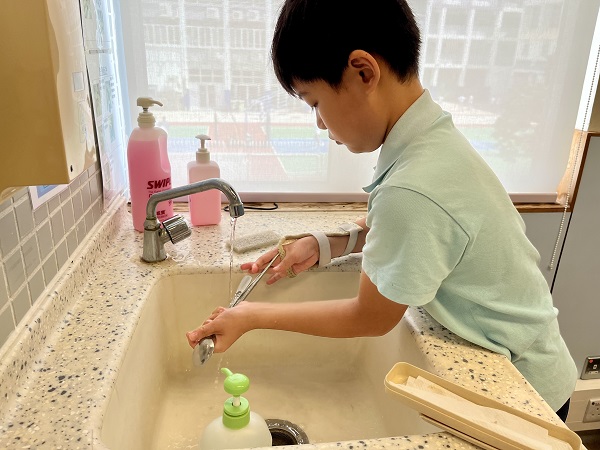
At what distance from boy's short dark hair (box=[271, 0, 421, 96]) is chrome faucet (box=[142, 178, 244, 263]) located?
260 millimetres

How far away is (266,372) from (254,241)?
10.0 inches

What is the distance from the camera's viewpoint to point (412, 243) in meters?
0.58

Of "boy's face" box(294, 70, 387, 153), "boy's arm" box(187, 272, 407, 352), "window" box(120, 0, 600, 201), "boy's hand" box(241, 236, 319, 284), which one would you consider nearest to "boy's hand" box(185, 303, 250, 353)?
"boy's arm" box(187, 272, 407, 352)

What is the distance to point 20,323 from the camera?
1.94ft

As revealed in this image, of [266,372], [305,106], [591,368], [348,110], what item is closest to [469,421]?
[348,110]

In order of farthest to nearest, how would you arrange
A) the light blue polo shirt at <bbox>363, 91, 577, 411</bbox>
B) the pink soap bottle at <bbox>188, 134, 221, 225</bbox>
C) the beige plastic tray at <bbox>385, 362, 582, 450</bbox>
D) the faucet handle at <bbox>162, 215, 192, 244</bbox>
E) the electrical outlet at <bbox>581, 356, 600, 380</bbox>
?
1. the electrical outlet at <bbox>581, 356, 600, 380</bbox>
2. the pink soap bottle at <bbox>188, 134, 221, 225</bbox>
3. the faucet handle at <bbox>162, 215, 192, 244</bbox>
4. the light blue polo shirt at <bbox>363, 91, 577, 411</bbox>
5. the beige plastic tray at <bbox>385, 362, 582, 450</bbox>

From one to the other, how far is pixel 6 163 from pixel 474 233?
0.54m

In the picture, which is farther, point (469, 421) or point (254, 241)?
point (254, 241)

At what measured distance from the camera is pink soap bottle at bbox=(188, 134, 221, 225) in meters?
1.01

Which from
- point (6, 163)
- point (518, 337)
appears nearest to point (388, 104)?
point (518, 337)

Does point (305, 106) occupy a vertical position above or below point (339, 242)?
above

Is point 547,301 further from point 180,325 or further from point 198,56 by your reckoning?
point 198,56

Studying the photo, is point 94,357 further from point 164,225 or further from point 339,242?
point 339,242

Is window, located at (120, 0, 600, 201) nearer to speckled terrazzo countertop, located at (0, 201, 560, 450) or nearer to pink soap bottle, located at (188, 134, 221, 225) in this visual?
pink soap bottle, located at (188, 134, 221, 225)
